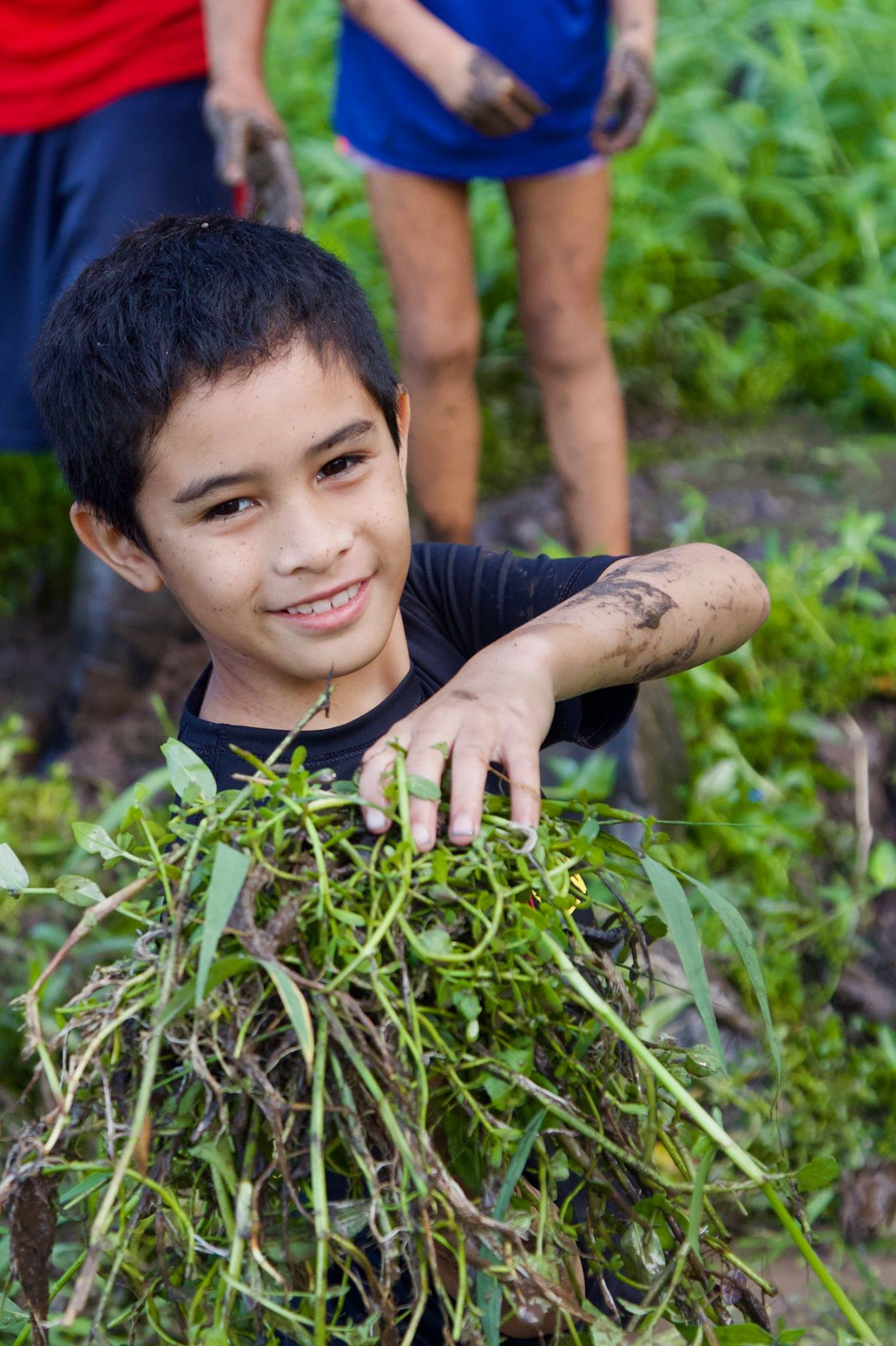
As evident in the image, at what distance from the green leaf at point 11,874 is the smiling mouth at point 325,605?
16.0 inches

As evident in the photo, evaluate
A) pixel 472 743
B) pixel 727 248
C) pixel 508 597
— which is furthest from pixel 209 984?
pixel 727 248

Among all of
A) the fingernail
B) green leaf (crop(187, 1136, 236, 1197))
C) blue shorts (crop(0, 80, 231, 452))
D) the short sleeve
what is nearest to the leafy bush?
blue shorts (crop(0, 80, 231, 452))

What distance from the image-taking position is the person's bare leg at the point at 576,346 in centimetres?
279

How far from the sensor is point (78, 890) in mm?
1183

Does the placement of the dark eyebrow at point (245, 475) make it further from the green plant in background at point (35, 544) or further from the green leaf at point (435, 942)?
the green plant in background at point (35, 544)

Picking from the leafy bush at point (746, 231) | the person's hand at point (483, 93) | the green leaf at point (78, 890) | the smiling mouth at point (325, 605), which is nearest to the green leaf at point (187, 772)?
the green leaf at point (78, 890)

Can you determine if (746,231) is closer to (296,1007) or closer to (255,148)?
(255,148)

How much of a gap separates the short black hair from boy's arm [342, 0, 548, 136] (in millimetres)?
856

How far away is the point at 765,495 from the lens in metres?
3.63

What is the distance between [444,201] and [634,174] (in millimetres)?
1749

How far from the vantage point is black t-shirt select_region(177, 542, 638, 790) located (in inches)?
62.7

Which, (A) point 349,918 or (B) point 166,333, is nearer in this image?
(A) point 349,918

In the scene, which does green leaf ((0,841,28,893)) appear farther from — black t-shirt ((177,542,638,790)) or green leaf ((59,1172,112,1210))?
black t-shirt ((177,542,638,790))

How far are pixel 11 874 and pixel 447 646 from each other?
738 millimetres
